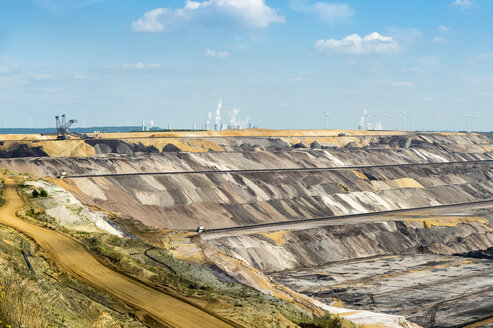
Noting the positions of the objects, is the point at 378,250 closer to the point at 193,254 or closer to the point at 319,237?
the point at 319,237

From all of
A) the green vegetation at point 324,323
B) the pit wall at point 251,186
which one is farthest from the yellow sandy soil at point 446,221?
the green vegetation at point 324,323

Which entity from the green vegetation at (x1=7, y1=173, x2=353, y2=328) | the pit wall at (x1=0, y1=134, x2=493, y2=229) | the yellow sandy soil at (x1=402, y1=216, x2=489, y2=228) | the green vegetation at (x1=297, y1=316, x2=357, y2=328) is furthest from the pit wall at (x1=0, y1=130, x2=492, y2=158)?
the green vegetation at (x1=297, y1=316, x2=357, y2=328)

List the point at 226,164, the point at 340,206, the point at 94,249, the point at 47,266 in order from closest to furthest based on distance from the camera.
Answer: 1. the point at 47,266
2. the point at 94,249
3. the point at 340,206
4. the point at 226,164

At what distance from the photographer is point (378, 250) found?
261 ft

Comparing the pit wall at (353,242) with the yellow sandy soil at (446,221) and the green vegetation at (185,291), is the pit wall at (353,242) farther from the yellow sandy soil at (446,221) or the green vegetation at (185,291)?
the green vegetation at (185,291)

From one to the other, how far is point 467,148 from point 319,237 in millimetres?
137086

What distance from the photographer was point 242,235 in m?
73.3

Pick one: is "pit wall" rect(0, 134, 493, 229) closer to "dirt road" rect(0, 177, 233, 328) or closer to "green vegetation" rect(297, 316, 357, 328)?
"dirt road" rect(0, 177, 233, 328)

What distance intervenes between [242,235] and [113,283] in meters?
45.8

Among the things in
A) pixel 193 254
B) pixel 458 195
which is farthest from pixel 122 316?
pixel 458 195

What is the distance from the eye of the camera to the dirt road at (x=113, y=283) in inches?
943

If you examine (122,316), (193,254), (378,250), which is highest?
(122,316)

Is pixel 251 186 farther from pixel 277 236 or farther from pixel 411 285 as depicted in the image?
pixel 411 285

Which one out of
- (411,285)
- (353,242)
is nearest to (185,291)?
(411,285)
